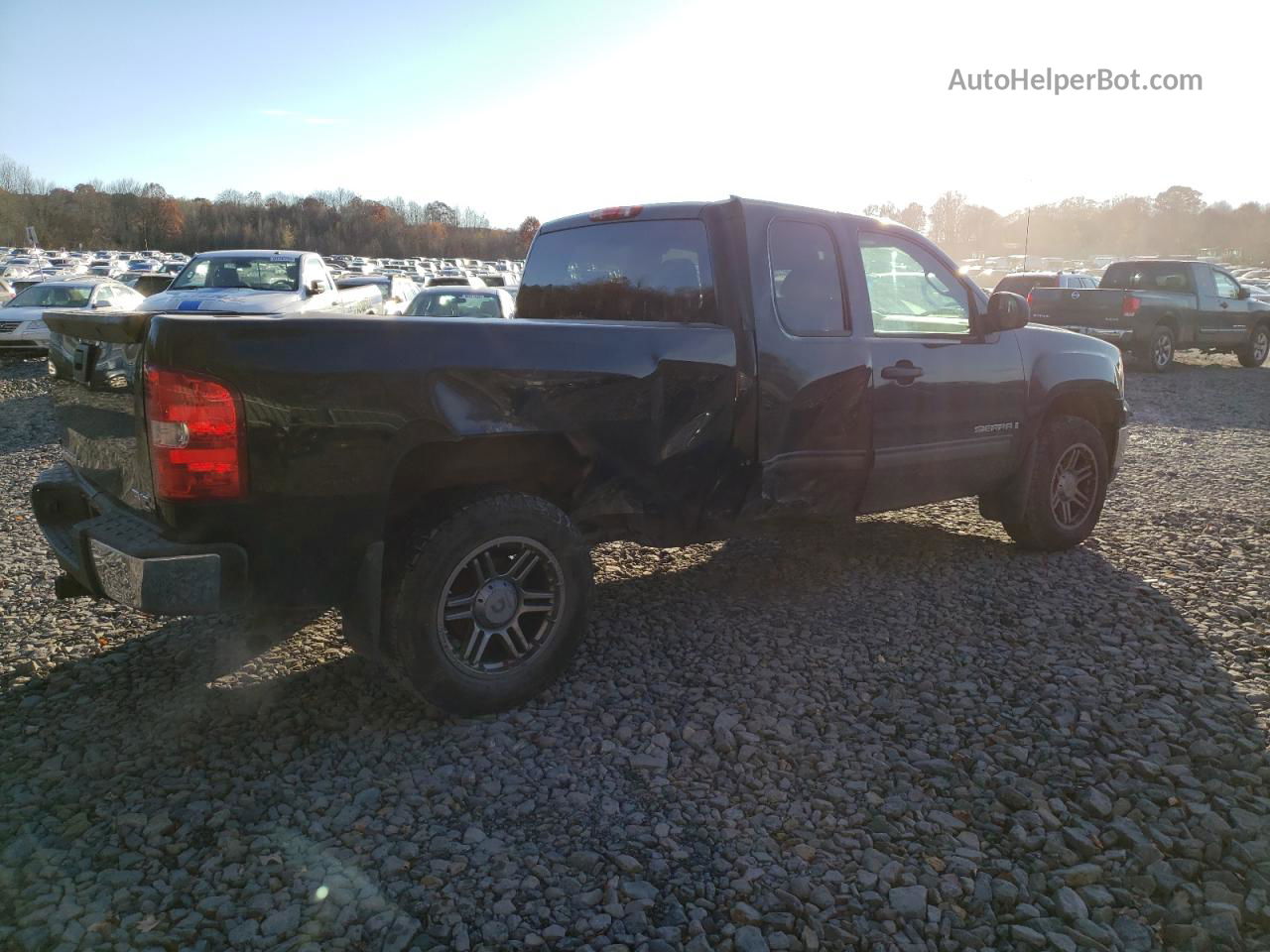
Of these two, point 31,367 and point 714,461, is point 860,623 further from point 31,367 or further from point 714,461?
point 31,367

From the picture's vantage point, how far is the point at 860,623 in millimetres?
4430

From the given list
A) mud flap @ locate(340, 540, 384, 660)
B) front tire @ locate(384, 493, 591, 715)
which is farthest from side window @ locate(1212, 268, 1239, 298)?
mud flap @ locate(340, 540, 384, 660)

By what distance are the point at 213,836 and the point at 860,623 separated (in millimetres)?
3035

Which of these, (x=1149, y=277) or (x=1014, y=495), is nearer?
(x=1014, y=495)

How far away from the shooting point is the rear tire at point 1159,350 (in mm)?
16234


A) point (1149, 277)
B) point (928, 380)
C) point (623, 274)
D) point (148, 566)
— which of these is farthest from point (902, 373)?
point (1149, 277)

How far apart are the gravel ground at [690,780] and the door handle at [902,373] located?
121cm

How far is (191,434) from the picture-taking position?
8.93 feet

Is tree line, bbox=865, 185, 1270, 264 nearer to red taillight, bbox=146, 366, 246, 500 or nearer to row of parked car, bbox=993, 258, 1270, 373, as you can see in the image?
row of parked car, bbox=993, 258, 1270, 373

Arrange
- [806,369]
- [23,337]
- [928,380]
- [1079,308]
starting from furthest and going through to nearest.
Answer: [1079,308] → [23,337] → [928,380] → [806,369]

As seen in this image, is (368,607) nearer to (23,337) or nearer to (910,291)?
(910,291)

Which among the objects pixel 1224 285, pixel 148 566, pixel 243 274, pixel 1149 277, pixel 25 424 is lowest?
pixel 25 424

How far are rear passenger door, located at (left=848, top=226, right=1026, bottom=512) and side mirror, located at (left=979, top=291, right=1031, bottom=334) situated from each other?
3.0 inches

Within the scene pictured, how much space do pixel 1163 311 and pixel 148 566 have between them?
1818 cm
